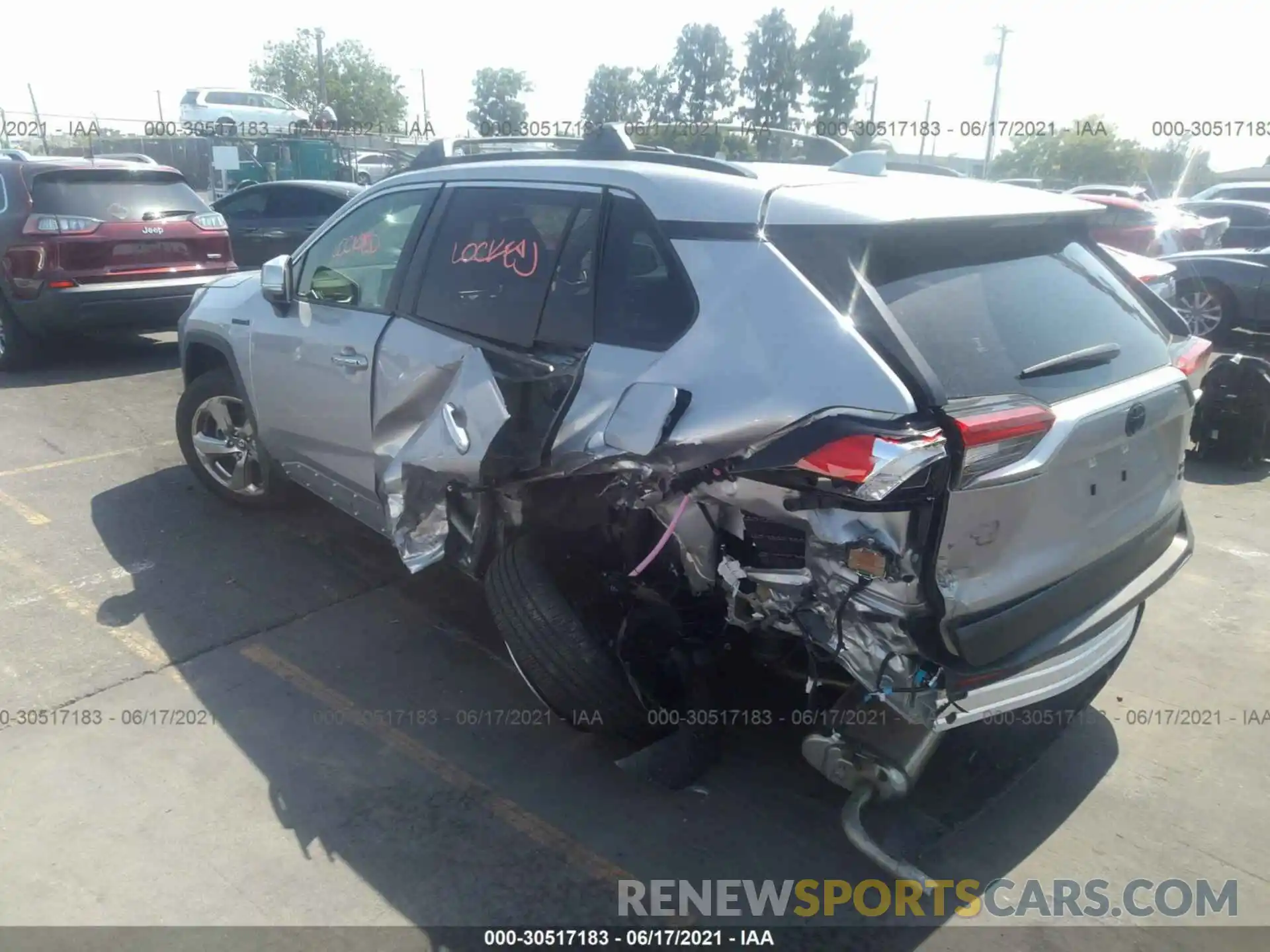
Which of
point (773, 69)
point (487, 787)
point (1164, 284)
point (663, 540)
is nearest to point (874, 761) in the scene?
point (663, 540)

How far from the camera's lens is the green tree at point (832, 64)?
41281 mm

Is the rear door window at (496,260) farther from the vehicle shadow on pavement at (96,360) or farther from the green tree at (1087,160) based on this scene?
the green tree at (1087,160)

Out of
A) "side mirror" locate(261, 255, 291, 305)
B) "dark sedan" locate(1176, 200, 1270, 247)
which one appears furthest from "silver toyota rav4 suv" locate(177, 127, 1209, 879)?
"dark sedan" locate(1176, 200, 1270, 247)

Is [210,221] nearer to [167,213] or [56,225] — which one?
[167,213]

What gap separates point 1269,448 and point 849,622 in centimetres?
570

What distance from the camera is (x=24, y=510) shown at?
541cm

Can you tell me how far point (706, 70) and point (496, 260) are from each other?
41.5 m

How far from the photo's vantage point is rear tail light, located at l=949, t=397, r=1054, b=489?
241 centimetres

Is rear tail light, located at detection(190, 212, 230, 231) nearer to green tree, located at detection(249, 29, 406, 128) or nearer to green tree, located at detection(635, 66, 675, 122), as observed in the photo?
green tree, located at detection(635, 66, 675, 122)

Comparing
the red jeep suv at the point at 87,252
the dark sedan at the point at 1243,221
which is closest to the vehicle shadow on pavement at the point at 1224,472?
the red jeep suv at the point at 87,252

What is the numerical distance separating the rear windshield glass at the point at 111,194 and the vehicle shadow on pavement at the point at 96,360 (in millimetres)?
1121

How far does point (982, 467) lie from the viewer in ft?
8.07

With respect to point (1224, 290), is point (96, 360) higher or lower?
lower

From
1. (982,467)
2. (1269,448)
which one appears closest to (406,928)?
(982,467)
